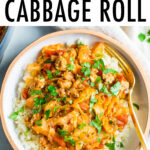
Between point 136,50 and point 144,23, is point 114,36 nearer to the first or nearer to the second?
point 136,50

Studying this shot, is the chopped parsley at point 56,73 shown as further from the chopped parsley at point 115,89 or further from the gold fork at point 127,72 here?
the gold fork at point 127,72

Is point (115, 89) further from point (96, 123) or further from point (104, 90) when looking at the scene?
point (96, 123)

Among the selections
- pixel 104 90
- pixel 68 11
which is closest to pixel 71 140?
pixel 104 90

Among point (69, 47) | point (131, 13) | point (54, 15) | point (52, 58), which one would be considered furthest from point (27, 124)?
point (131, 13)


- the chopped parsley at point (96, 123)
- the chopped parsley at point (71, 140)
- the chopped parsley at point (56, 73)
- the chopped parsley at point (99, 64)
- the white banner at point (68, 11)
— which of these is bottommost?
the chopped parsley at point (71, 140)

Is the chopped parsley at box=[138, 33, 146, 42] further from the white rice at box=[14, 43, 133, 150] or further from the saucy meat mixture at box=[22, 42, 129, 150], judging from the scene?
the saucy meat mixture at box=[22, 42, 129, 150]

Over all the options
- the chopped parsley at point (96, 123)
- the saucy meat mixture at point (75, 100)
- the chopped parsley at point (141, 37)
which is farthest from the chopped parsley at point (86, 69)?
the chopped parsley at point (141, 37)
